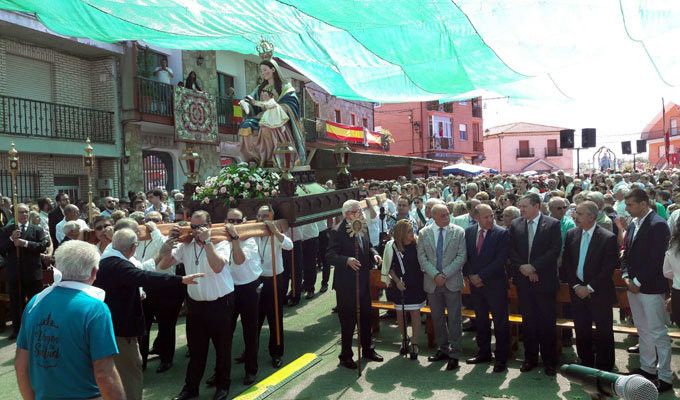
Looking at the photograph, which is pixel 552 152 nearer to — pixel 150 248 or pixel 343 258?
pixel 343 258

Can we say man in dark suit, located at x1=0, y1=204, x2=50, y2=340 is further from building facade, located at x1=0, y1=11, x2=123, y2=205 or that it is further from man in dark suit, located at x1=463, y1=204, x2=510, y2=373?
man in dark suit, located at x1=463, y1=204, x2=510, y2=373

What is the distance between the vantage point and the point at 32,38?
536 inches

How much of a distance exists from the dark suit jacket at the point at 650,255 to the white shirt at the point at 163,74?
14.7 m

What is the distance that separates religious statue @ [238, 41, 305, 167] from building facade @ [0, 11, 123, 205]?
7.86m

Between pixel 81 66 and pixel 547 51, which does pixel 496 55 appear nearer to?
pixel 547 51

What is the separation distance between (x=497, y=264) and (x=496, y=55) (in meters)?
2.30

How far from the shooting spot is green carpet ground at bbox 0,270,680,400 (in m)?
5.40

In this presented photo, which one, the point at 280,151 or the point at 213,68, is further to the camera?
the point at 213,68

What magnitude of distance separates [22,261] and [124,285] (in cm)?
437

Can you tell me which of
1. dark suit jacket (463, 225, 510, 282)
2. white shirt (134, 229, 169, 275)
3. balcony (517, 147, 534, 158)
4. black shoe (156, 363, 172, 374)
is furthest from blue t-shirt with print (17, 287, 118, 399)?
balcony (517, 147, 534, 158)

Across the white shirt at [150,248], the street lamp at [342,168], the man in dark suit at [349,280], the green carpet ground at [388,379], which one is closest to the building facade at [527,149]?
the street lamp at [342,168]

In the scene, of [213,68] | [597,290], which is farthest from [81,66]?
[597,290]

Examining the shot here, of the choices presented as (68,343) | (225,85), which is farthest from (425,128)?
(68,343)

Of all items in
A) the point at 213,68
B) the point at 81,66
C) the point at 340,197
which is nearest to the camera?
the point at 340,197
